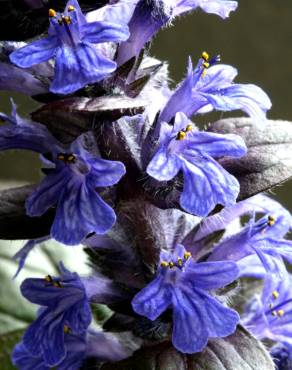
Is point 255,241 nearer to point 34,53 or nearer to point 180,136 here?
point 180,136

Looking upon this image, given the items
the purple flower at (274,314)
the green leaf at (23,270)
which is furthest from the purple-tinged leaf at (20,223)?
the green leaf at (23,270)

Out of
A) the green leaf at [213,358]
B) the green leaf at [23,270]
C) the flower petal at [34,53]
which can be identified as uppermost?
the flower petal at [34,53]

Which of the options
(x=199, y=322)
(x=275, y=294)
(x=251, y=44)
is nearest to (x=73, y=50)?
(x=199, y=322)

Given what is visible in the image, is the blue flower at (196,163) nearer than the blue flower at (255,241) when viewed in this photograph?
Yes

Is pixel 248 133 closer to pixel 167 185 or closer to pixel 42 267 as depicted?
pixel 167 185

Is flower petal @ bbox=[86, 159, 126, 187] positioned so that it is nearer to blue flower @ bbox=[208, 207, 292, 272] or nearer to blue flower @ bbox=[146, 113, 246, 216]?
blue flower @ bbox=[146, 113, 246, 216]

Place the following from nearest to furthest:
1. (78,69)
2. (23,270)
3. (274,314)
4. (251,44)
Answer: (78,69), (274,314), (23,270), (251,44)

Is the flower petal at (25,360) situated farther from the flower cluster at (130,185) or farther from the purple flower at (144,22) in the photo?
the purple flower at (144,22)

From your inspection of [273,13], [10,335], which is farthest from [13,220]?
[273,13]
